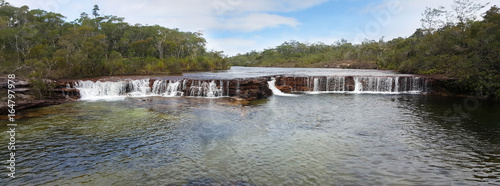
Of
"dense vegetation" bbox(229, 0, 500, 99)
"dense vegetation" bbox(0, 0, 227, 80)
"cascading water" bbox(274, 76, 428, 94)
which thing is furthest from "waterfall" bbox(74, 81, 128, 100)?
"dense vegetation" bbox(229, 0, 500, 99)

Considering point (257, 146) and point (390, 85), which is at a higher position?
point (390, 85)

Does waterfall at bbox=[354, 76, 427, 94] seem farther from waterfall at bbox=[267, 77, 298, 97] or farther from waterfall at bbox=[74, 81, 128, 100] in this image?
waterfall at bbox=[74, 81, 128, 100]

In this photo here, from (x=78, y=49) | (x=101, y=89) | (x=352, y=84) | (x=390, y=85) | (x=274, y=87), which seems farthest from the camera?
(x=78, y=49)

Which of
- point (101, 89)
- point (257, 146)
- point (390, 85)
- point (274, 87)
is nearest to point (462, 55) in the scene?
point (390, 85)

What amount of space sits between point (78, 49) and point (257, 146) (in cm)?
2502

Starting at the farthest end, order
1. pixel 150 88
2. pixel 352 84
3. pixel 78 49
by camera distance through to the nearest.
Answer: pixel 78 49 < pixel 352 84 < pixel 150 88

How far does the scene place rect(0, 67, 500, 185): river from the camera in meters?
5.62

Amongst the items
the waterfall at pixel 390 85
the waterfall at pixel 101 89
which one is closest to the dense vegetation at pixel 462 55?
the waterfall at pixel 390 85

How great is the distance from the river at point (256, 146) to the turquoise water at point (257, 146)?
0.03 meters

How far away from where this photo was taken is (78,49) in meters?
25.4

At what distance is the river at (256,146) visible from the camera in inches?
221

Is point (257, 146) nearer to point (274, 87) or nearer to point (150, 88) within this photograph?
point (274, 87)

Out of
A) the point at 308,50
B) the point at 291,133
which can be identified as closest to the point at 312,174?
the point at 291,133

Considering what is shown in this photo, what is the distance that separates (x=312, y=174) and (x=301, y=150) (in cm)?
152
